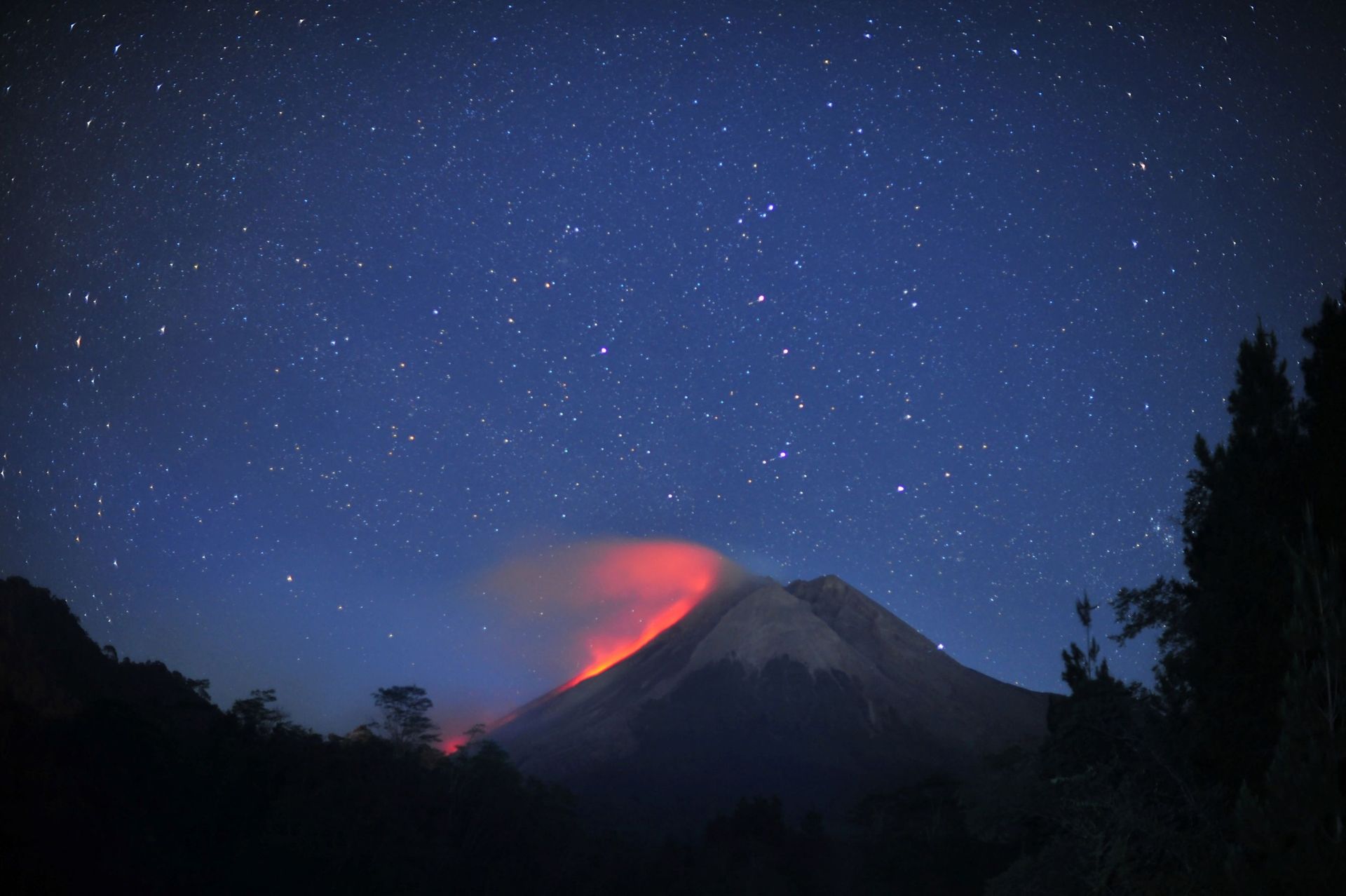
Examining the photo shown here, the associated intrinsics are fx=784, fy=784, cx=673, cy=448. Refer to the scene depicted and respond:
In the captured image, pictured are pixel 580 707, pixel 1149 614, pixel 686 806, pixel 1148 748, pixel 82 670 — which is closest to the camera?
pixel 1148 748

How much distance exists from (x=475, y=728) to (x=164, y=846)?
1062 inches

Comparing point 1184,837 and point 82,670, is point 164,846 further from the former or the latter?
point 1184,837

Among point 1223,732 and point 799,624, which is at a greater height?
point 799,624

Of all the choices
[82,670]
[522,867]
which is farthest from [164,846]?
[82,670]

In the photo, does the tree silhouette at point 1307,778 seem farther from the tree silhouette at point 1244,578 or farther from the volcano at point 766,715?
the volcano at point 766,715

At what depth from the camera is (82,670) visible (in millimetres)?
38688

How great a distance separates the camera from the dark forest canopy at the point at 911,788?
10.4 meters

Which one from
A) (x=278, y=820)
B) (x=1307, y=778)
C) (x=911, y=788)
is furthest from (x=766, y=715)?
(x=1307, y=778)

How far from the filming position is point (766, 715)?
117375 millimetres

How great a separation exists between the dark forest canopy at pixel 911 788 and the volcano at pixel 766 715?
40.9m

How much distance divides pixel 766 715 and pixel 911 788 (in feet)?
210

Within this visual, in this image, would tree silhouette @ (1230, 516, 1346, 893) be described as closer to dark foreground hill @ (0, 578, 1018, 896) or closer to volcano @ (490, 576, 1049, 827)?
dark foreground hill @ (0, 578, 1018, 896)

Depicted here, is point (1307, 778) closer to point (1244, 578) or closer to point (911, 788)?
point (1244, 578)

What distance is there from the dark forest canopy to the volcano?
4094 centimetres
